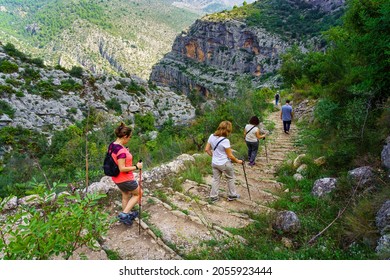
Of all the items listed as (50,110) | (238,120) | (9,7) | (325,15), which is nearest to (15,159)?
(50,110)

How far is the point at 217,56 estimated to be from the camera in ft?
297

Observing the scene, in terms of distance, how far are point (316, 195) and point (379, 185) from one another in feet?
3.46

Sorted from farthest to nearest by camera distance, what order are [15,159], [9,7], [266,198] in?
[9,7] < [15,159] < [266,198]

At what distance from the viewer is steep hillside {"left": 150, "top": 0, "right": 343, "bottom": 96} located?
76.5 meters

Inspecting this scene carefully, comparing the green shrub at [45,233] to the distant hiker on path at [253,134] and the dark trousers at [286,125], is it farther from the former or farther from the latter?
the dark trousers at [286,125]

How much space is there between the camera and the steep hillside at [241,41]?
76500 mm

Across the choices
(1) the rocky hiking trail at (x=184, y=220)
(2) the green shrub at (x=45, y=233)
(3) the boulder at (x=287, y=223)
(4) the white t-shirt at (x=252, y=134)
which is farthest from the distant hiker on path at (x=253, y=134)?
(2) the green shrub at (x=45, y=233)

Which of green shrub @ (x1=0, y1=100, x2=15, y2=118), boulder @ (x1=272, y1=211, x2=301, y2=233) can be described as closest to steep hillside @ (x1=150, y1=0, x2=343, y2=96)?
green shrub @ (x1=0, y1=100, x2=15, y2=118)

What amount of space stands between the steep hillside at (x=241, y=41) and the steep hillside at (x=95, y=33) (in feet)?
106

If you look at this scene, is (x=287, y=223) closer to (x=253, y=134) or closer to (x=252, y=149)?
(x=253, y=134)

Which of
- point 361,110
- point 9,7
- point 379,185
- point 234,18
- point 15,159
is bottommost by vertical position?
point 15,159

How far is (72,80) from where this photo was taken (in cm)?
2858

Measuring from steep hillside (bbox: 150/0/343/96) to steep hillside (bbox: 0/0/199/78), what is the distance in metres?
32.3
